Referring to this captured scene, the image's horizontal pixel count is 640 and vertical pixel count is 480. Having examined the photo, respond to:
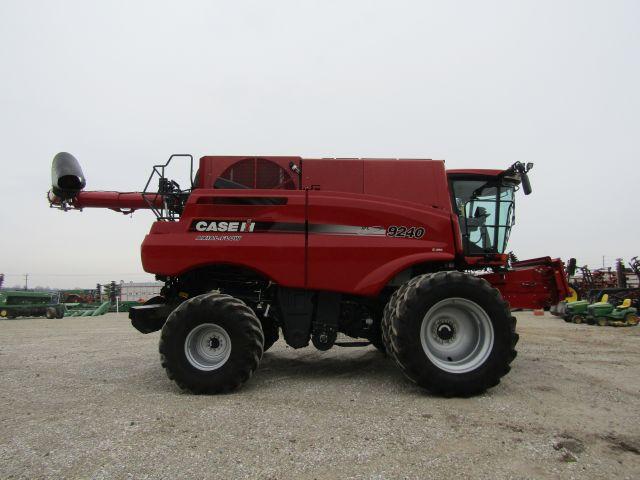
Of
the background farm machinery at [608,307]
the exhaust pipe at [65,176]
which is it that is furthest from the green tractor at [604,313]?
the exhaust pipe at [65,176]

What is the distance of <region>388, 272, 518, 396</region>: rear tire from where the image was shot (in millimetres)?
5008

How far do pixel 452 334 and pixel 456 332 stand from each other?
61mm

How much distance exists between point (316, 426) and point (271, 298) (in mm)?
2337

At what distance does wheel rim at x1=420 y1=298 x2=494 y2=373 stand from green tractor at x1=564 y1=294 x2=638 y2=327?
1283cm

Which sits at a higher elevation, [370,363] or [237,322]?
[237,322]

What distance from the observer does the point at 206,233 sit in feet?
18.9

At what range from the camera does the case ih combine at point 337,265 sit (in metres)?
5.21

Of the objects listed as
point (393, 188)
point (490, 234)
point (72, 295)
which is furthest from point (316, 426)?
point (72, 295)

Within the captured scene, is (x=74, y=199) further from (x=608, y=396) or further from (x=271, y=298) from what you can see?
(x=608, y=396)

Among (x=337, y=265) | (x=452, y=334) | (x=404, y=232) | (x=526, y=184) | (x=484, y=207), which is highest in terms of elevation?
(x=526, y=184)

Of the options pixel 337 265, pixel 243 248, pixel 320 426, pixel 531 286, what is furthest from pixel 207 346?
pixel 531 286

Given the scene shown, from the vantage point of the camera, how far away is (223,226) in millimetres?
5773

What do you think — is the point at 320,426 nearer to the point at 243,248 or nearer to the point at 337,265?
the point at 337,265

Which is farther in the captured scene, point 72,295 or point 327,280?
point 72,295
